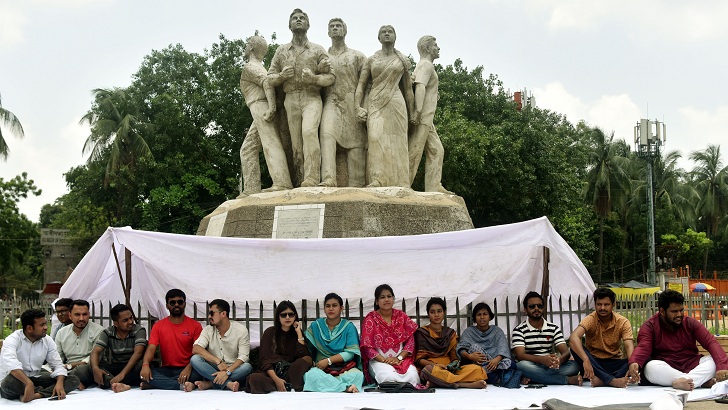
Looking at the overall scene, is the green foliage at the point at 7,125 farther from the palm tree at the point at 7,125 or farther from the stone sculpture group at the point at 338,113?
the stone sculpture group at the point at 338,113

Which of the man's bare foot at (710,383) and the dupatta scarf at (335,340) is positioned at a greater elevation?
the dupatta scarf at (335,340)

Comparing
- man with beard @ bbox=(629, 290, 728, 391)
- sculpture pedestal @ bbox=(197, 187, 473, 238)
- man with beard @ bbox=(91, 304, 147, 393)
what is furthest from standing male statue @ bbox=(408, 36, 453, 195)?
man with beard @ bbox=(91, 304, 147, 393)

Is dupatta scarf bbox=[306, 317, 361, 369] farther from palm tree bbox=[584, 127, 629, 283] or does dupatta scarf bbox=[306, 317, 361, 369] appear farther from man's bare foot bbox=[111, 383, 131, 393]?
palm tree bbox=[584, 127, 629, 283]

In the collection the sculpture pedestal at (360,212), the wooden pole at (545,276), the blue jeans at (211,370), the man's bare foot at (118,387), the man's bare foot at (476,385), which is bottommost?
the man's bare foot at (118,387)

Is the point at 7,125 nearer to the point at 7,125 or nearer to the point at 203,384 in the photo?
the point at 7,125

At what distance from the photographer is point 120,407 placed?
6094 millimetres

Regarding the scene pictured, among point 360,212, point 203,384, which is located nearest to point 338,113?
point 360,212

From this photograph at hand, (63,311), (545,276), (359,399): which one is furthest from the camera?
(545,276)

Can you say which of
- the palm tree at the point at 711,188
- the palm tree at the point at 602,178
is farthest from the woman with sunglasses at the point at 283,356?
the palm tree at the point at 711,188

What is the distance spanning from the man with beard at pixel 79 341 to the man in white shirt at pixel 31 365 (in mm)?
265

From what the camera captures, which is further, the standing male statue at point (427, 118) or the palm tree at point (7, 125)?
the palm tree at point (7, 125)

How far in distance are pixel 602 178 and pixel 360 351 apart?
3606cm

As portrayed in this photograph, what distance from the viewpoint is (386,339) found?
7027 millimetres

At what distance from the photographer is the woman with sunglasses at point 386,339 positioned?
6.92 meters
